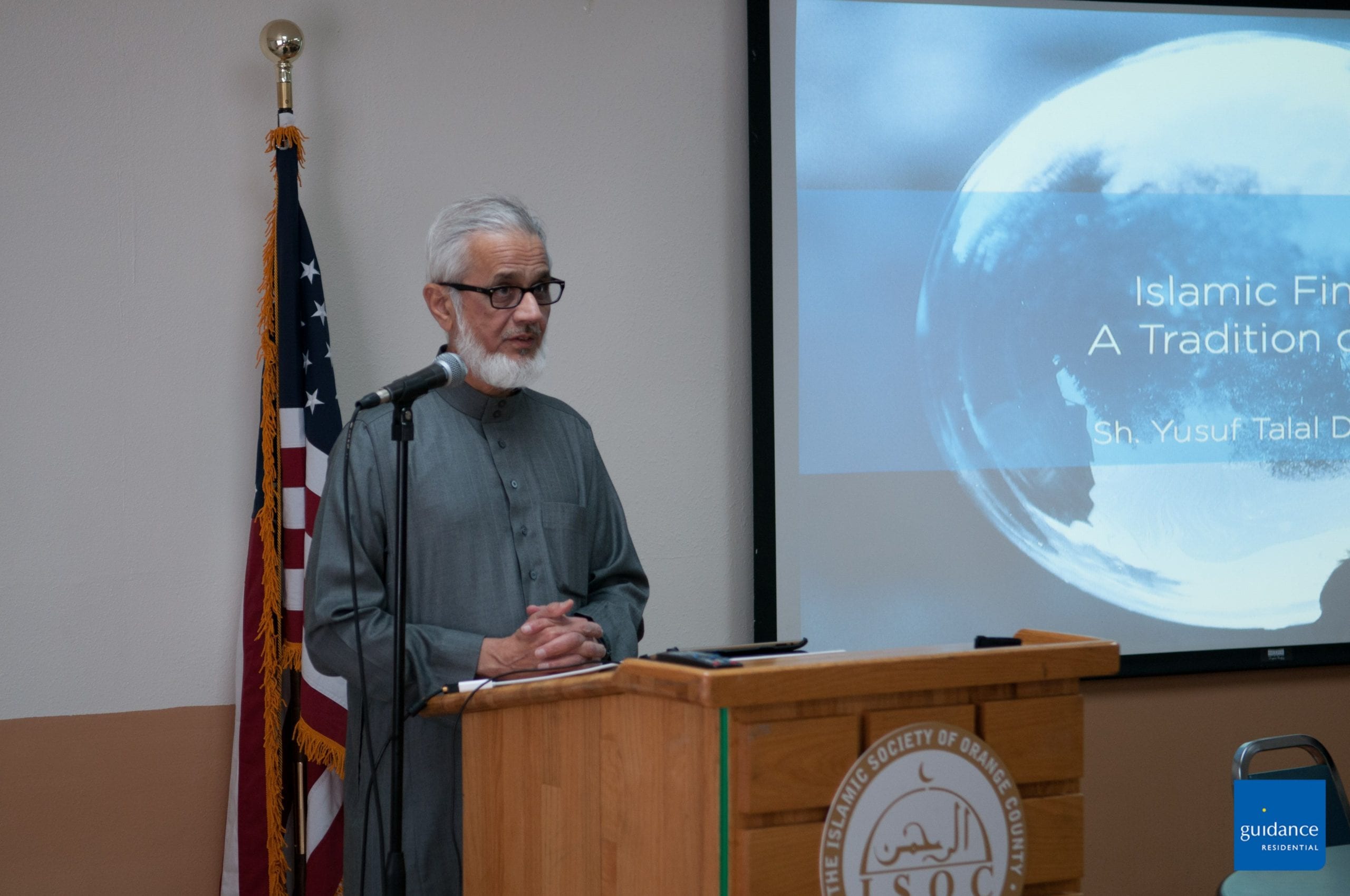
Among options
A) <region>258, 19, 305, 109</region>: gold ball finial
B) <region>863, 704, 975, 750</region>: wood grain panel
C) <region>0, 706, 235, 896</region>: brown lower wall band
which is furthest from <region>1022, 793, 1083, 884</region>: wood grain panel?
<region>258, 19, 305, 109</region>: gold ball finial

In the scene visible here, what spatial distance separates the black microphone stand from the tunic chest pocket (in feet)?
1.58

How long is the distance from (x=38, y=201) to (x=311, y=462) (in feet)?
3.01

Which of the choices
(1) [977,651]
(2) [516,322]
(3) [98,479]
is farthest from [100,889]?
(1) [977,651]

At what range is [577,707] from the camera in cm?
171

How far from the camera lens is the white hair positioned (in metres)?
2.35

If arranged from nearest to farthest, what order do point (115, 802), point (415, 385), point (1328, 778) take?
point (415, 385) < point (1328, 778) < point (115, 802)

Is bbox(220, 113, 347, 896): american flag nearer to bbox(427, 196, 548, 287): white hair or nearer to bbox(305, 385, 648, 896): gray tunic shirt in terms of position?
bbox(305, 385, 648, 896): gray tunic shirt

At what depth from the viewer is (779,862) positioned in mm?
1443

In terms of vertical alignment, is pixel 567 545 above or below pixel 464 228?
below

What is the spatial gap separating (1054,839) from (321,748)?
1.95m

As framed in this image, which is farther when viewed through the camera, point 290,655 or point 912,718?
point 290,655

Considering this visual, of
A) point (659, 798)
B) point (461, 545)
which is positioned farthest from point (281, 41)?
point (659, 798)

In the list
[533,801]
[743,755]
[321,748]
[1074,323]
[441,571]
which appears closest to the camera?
[743,755]

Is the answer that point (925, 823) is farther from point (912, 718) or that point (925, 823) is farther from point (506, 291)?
point (506, 291)
